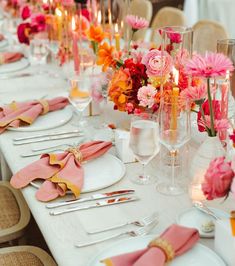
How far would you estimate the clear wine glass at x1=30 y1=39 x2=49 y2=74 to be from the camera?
8.84 feet

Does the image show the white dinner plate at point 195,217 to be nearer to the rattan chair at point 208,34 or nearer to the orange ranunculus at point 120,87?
the orange ranunculus at point 120,87

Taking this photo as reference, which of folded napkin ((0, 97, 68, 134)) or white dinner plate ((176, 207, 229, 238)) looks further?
folded napkin ((0, 97, 68, 134))

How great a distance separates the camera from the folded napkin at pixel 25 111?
191cm

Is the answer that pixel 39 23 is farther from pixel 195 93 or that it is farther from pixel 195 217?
pixel 195 217

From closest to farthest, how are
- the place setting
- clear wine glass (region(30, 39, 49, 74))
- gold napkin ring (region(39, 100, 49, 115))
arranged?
the place setting → gold napkin ring (region(39, 100, 49, 115)) → clear wine glass (region(30, 39, 49, 74))

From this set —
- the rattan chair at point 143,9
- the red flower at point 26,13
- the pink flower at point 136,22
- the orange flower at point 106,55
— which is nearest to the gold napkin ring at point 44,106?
the orange flower at point 106,55

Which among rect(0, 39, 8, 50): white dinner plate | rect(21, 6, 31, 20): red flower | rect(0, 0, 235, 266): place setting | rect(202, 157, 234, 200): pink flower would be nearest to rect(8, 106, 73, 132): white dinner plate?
rect(0, 0, 235, 266): place setting

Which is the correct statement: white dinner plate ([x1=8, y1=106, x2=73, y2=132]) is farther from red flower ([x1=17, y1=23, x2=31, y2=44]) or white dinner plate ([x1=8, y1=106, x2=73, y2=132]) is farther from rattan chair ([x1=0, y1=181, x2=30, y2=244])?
red flower ([x1=17, y1=23, x2=31, y2=44])

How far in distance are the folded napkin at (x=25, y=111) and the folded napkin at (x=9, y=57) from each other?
83 centimetres

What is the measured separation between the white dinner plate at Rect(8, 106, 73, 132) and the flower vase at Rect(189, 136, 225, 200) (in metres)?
0.69

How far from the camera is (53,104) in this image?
2064 millimetres

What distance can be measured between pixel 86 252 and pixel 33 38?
1813 millimetres

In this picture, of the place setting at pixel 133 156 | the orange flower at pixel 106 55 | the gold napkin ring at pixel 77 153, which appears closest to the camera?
the place setting at pixel 133 156

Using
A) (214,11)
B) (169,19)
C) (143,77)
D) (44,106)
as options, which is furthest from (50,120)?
(214,11)
